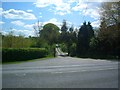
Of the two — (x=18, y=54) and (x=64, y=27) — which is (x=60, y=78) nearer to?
(x=18, y=54)

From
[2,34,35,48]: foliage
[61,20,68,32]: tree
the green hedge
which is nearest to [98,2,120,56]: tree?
the green hedge

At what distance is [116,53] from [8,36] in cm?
2177

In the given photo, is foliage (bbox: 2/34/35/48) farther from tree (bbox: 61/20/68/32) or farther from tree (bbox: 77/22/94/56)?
tree (bbox: 61/20/68/32)

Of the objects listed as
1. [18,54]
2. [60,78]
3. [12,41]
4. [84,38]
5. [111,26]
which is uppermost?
[111,26]

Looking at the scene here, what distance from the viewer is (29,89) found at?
1138 cm

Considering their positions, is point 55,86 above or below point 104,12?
below

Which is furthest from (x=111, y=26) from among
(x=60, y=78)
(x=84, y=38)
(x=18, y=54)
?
(x=60, y=78)

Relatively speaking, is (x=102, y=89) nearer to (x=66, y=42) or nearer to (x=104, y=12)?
(x=104, y=12)

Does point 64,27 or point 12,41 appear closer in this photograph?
point 12,41

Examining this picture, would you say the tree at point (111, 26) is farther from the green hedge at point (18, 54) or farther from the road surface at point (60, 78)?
the road surface at point (60, 78)

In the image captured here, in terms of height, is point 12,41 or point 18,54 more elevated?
point 12,41

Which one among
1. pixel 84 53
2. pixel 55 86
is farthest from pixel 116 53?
pixel 55 86

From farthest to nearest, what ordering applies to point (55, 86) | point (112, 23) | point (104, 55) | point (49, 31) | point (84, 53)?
point (49, 31), point (84, 53), point (104, 55), point (112, 23), point (55, 86)

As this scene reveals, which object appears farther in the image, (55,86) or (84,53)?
(84,53)
